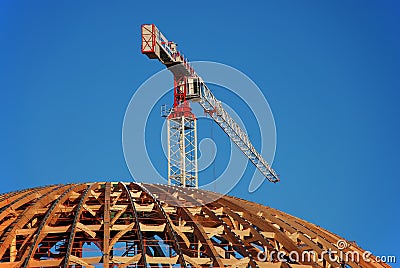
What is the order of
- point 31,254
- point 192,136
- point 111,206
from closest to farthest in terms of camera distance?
point 31,254 < point 111,206 < point 192,136

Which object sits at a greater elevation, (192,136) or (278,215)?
(192,136)

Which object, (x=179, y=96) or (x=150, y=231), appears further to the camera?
(x=179, y=96)

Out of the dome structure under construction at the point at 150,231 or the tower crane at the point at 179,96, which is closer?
the dome structure under construction at the point at 150,231

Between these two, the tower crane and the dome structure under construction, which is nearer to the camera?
the dome structure under construction

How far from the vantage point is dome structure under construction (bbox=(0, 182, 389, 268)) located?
4019 centimetres

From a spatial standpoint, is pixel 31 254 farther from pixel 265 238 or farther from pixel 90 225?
pixel 265 238

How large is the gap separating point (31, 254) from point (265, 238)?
1111 cm

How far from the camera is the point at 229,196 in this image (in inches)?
2096

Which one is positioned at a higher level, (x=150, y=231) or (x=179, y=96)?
(x=179, y=96)

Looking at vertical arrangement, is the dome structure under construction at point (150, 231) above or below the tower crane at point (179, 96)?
→ below

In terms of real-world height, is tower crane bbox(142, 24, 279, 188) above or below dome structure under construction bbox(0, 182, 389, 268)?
above

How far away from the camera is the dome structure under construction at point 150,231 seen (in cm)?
4019

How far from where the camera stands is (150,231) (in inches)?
1720

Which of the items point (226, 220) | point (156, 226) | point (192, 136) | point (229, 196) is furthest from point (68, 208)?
point (192, 136)
